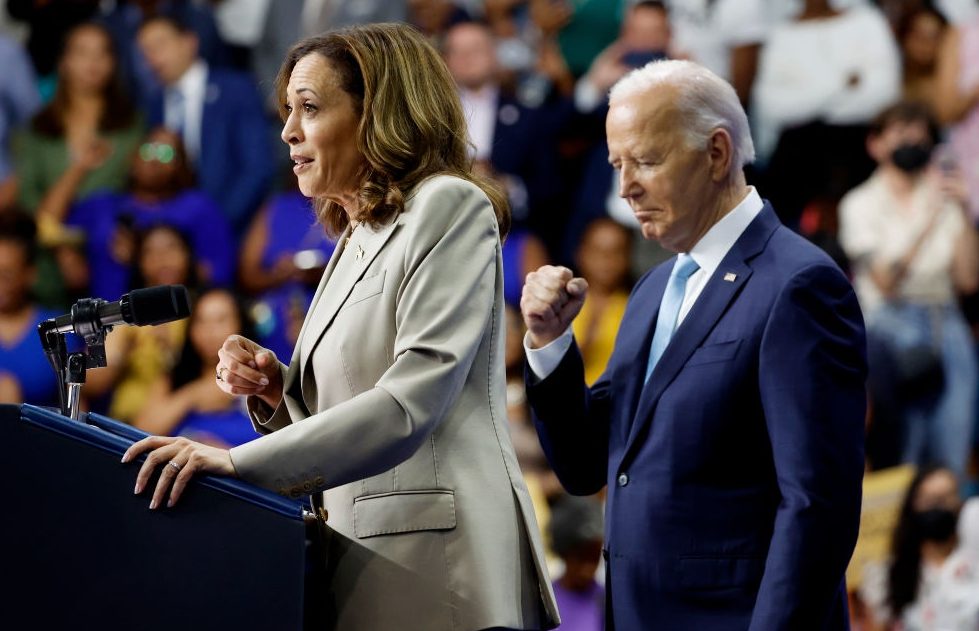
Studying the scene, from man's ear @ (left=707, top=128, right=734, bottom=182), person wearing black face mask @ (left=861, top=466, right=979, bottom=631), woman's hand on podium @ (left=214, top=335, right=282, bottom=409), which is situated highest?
man's ear @ (left=707, top=128, right=734, bottom=182)

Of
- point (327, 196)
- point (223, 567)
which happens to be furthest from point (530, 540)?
point (327, 196)

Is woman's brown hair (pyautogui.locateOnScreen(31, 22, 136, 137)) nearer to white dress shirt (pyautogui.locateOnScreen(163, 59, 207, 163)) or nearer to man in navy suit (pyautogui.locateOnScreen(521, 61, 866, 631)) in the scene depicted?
white dress shirt (pyautogui.locateOnScreen(163, 59, 207, 163))

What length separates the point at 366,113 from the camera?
2014 mm

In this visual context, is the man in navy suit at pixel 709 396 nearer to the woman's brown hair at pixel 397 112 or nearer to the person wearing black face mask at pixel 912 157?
the woman's brown hair at pixel 397 112

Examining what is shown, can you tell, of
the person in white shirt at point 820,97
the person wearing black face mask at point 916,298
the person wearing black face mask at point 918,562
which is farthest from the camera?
the person in white shirt at point 820,97

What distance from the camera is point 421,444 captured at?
6.10 ft

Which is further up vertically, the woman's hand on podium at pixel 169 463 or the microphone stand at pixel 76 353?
the microphone stand at pixel 76 353

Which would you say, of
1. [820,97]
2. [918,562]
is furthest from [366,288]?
[820,97]

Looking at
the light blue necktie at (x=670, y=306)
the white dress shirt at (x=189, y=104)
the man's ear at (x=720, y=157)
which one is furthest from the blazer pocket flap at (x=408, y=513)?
the white dress shirt at (x=189, y=104)

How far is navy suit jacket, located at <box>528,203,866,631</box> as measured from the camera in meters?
2.04

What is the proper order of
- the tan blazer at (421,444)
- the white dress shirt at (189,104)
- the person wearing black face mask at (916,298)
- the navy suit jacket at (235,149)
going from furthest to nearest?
1. the white dress shirt at (189,104)
2. the navy suit jacket at (235,149)
3. the person wearing black face mask at (916,298)
4. the tan blazer at (421,444)

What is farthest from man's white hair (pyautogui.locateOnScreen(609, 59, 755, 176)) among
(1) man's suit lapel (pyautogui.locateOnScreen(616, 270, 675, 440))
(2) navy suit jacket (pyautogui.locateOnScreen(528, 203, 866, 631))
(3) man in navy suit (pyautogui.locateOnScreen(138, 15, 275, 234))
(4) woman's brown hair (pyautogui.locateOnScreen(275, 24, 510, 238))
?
(3) man in navy suit (pyautogui.locateOnScreen(138, 15, 275, 234))

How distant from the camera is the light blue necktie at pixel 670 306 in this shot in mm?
2330

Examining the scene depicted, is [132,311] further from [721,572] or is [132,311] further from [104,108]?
→ [104,108]
